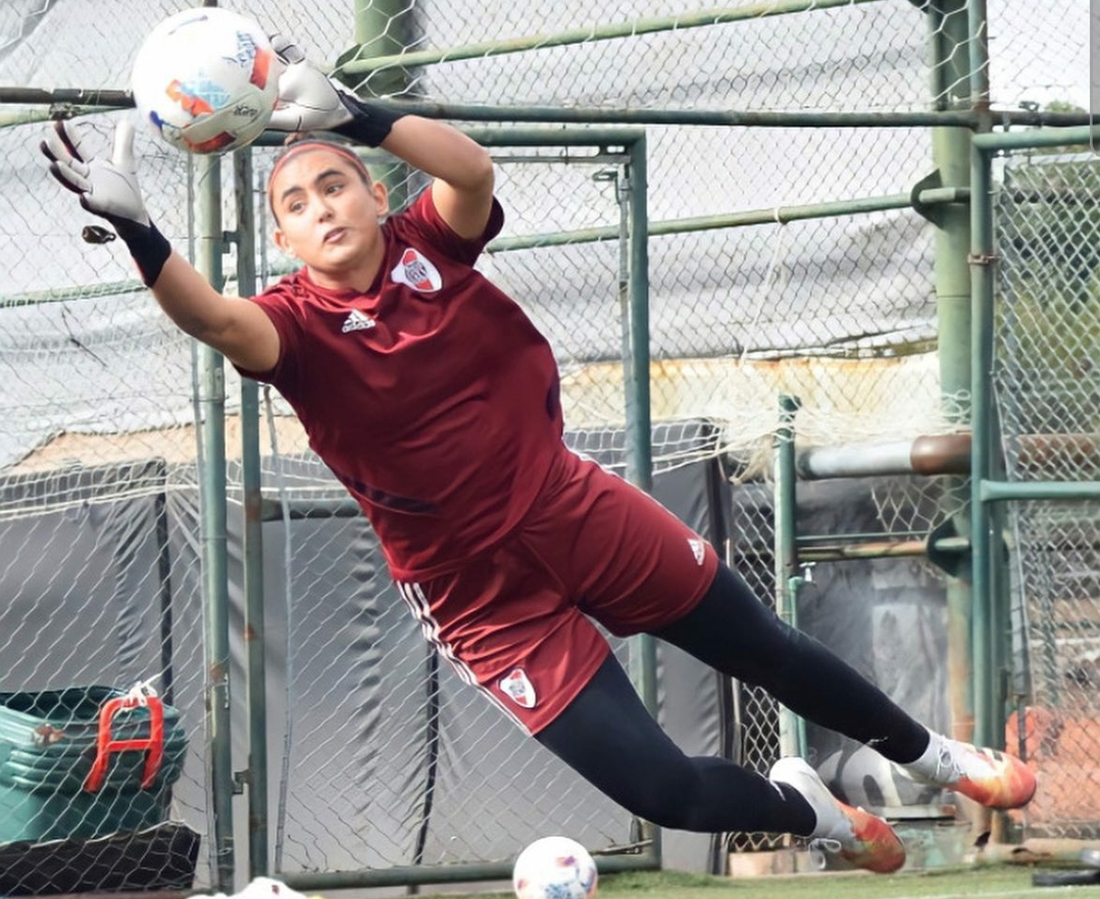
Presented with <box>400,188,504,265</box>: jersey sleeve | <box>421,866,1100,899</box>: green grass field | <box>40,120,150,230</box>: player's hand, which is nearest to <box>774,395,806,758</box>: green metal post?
<box>421,866,1100,899</box>: green grass field

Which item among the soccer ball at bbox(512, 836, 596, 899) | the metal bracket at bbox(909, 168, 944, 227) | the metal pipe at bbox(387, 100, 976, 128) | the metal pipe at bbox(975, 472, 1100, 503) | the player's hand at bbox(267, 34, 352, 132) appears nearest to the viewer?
the player's hand at bbox(267, 34, 352, 132)

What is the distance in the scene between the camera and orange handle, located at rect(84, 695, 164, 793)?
6715mm

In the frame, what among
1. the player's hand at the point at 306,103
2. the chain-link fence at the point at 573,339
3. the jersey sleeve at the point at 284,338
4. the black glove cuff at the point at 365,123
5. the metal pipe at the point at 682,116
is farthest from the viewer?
the chain-link fence at the point at 573,339

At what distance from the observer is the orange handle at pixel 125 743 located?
22.0 feet

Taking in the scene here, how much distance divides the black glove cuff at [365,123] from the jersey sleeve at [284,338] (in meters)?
0.49

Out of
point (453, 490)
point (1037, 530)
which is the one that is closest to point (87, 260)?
point (453, 490)

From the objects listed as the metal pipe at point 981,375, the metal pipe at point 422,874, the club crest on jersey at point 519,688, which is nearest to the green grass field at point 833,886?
the metal pipe at point 422,874

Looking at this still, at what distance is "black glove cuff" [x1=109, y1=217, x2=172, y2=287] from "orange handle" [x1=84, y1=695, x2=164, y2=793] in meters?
2.67

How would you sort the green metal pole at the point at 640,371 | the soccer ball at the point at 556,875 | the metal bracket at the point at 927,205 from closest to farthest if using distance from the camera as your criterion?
1. the soccer ball at the point at 556,875
2. the green metal pole at the point at 640,371
3. the metal bracket at the point at 927,205

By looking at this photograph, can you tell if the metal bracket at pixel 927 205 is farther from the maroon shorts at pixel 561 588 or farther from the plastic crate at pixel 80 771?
the plastic crate at pixel 80 771

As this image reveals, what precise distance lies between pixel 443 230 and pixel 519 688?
48.0 inches

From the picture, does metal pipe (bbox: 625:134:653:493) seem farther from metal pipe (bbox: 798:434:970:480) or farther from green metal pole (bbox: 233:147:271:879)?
green metal pole (bbox: 233:147:271:879)

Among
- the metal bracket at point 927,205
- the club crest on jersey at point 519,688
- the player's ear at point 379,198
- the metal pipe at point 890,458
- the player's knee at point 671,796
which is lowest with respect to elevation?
the player's knee at point 671,796

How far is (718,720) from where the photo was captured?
27.2 ft
